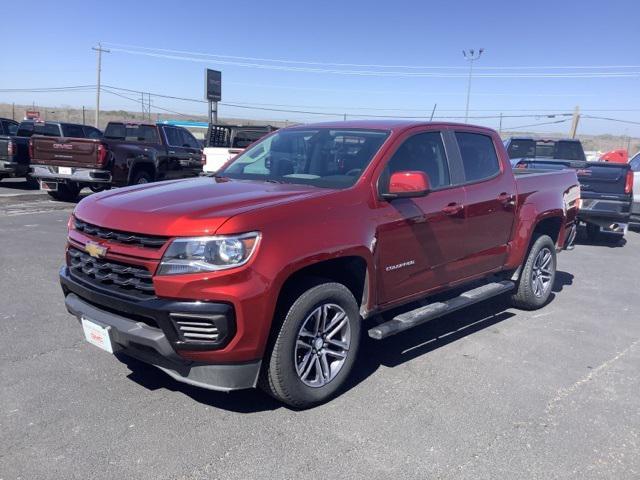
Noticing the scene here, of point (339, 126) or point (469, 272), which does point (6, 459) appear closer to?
point (339, 126)

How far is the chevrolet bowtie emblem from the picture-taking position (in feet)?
11.4

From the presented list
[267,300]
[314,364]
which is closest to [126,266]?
[267,300]

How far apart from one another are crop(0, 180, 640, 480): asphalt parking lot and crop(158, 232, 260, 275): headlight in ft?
3.38

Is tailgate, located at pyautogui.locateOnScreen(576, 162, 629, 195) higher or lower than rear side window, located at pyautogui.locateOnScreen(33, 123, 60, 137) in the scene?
lower

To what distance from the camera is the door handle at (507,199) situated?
5.38 m

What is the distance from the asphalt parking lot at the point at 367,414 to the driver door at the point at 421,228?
2.30ft

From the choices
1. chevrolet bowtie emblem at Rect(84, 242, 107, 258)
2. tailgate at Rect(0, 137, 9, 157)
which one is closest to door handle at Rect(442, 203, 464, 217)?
chevrolet bowtie emblem at Rect(84, 242, 107, 258)

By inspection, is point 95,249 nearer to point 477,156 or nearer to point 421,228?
point 421,228

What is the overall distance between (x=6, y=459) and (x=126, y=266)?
1.21m

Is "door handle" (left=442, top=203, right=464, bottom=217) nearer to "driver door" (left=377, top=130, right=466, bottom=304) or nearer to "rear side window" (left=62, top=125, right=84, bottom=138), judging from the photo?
"driver door" (left=377, top=130, right=466, bottom=304)

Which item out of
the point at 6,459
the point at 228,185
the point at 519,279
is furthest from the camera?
the point at 519,279

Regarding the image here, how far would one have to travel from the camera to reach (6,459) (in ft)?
9.89

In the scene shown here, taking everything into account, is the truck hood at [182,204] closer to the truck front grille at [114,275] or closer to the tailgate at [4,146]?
the truck front grille at [114,275]

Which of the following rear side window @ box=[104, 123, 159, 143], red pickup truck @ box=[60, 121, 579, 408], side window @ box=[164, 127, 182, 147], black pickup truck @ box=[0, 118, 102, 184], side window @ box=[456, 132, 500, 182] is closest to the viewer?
red pickup truck @ box=[60, 121, 579, 408]
